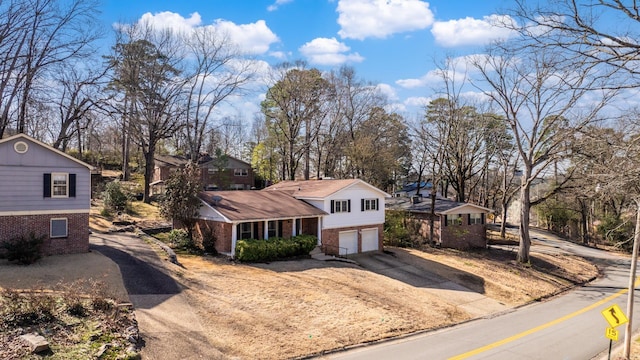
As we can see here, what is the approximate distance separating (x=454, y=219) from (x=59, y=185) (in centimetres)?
3087

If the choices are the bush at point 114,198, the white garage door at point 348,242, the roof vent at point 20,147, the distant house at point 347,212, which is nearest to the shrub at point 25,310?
the roof vent at point 20,147

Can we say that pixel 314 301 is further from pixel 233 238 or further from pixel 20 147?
pixel 20 147

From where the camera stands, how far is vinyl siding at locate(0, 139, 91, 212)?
19672 mm

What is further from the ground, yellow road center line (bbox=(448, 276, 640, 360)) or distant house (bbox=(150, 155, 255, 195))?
distant house (bbox=(150, 155, 255, 195))

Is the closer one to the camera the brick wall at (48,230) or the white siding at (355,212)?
the brick wall at (48,230)

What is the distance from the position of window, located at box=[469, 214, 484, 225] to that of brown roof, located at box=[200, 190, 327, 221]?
1713cm

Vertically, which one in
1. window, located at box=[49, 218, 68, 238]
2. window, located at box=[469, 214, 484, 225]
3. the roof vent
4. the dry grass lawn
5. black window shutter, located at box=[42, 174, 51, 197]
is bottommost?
the dry grass lawn

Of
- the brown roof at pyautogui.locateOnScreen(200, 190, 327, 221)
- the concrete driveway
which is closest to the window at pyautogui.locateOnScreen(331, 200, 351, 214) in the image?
the brown roof at pyautogui.locateOnScreen(200, 190, 327, 221)

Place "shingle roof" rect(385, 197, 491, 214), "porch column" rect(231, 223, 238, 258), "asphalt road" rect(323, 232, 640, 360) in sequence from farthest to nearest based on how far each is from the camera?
1. "shingle roof" rect(385, 197, 491, 214)
2. "porch column" rect(231, 223, 238, 258)
3. "asphalt road" rect(323, 232, 640, 360)

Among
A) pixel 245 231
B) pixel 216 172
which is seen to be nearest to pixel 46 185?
pixel 245 231

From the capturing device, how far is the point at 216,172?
177 feet

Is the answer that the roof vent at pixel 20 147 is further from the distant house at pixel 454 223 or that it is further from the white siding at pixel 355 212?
the distant house at pixel 454 223

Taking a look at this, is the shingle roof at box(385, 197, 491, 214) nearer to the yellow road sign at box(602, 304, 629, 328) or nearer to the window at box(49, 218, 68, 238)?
the yellow road sign at box(602, 304, 629, 328)

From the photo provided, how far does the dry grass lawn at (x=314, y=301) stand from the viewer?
14891mm
